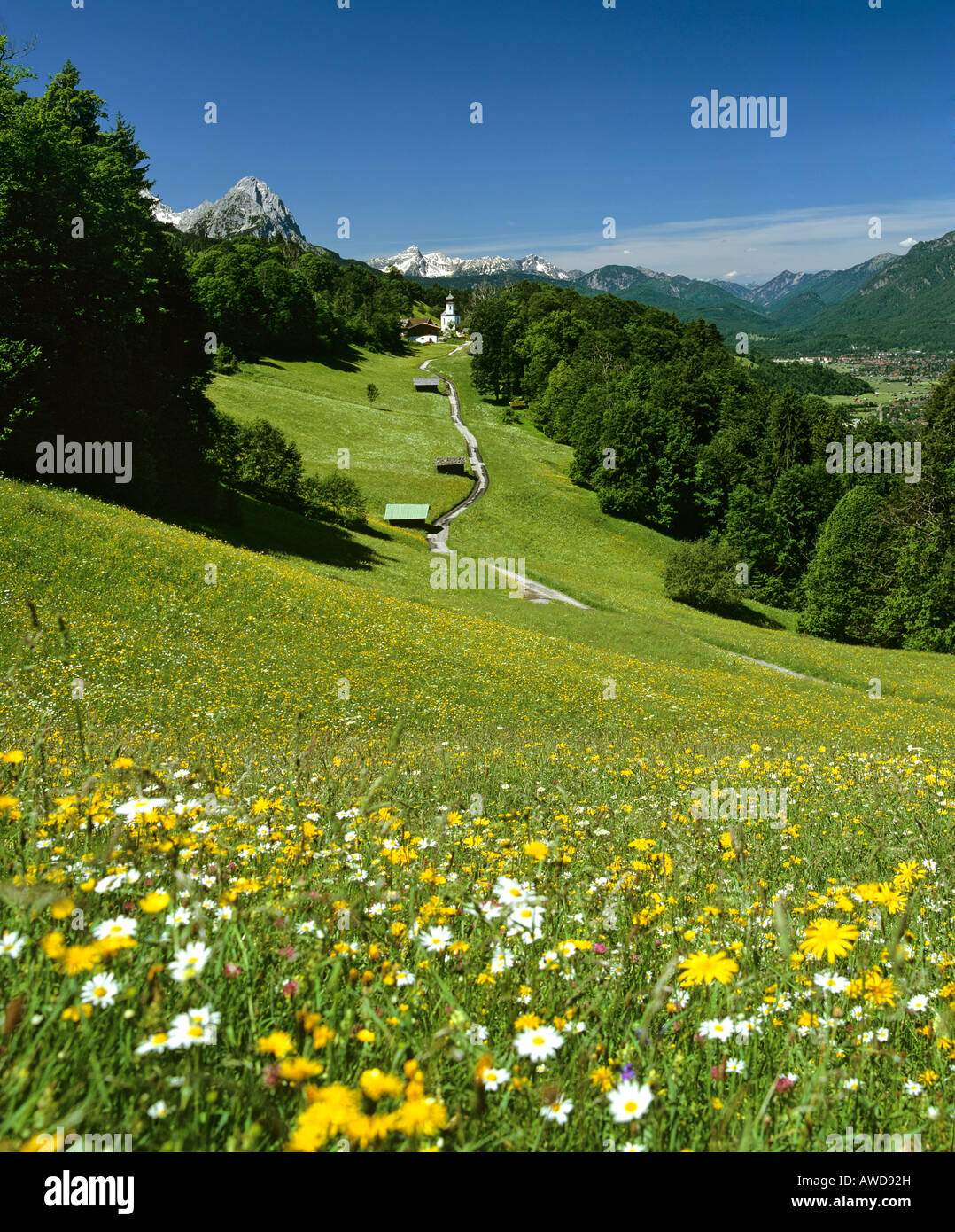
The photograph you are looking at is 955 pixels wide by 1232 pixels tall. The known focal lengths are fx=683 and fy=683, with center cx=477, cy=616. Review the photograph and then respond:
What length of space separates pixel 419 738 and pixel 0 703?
362 inches

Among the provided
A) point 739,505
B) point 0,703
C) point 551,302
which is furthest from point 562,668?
point 551,302

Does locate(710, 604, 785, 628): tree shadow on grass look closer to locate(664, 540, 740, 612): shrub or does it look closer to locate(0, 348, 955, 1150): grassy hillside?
locate(664, 540, 740, 612): shrub

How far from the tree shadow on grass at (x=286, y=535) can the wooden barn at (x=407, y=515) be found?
10873 millimetres

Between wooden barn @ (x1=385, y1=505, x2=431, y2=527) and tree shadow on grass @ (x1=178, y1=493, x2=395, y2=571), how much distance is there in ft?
35.7

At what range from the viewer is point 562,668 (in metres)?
29.2

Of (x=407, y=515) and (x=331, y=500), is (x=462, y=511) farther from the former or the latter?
(x=331, y=500)

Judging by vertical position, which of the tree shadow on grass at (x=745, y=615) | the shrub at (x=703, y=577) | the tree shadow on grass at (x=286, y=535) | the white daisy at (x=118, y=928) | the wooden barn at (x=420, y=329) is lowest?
the tree shadow on grass at (x=745, y=615)

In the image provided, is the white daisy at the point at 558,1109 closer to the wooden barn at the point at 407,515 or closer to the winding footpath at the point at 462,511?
the winding footpath at the point at 462,511

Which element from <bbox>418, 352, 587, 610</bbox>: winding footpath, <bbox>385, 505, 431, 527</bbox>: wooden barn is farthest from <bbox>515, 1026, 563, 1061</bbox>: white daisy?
<bbox>385, 505, 431, 527</bbox>: wooden barn

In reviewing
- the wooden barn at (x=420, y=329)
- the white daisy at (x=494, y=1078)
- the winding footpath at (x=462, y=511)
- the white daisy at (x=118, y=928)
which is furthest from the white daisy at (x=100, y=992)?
the wooden barn at (x=420, y=329)

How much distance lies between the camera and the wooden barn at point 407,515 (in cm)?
6322

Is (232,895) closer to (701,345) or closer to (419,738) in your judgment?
(419,738)

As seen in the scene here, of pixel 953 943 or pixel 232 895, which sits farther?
pixel 953 943

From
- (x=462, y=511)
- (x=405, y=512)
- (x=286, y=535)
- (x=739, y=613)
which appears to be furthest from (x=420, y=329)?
(x=286, y=535)
